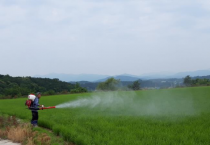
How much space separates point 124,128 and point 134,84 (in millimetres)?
56240

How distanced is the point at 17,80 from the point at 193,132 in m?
66.9

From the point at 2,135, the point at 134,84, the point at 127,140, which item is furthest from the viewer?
the point at 134,84

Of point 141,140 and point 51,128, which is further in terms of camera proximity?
point 51,128

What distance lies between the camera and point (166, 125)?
368 inches

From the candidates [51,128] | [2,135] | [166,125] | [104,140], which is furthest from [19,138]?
[166,125]

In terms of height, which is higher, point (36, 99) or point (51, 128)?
point (36, 99)

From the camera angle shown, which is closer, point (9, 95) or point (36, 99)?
point (36, 99)

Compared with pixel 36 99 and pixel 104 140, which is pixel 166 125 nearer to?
pixel 104 140

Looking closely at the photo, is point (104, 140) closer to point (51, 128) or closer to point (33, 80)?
point (51, 128)

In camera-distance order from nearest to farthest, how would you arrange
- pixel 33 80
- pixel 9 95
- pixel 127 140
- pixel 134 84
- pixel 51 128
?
1. pixel 127 140
2. pixel 51 128
3. pixel 9 95
4. pixel 134 84
5. pixel 33 80

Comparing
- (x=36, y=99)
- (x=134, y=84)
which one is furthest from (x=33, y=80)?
(x=36, y=99)

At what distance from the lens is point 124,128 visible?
8.91m

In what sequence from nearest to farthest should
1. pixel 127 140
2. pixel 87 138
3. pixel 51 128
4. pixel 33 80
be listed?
1. pixel 127 140
2. pixel 87 138
3. pixel 51 128
4. pixel 33 80

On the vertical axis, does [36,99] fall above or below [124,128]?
above
